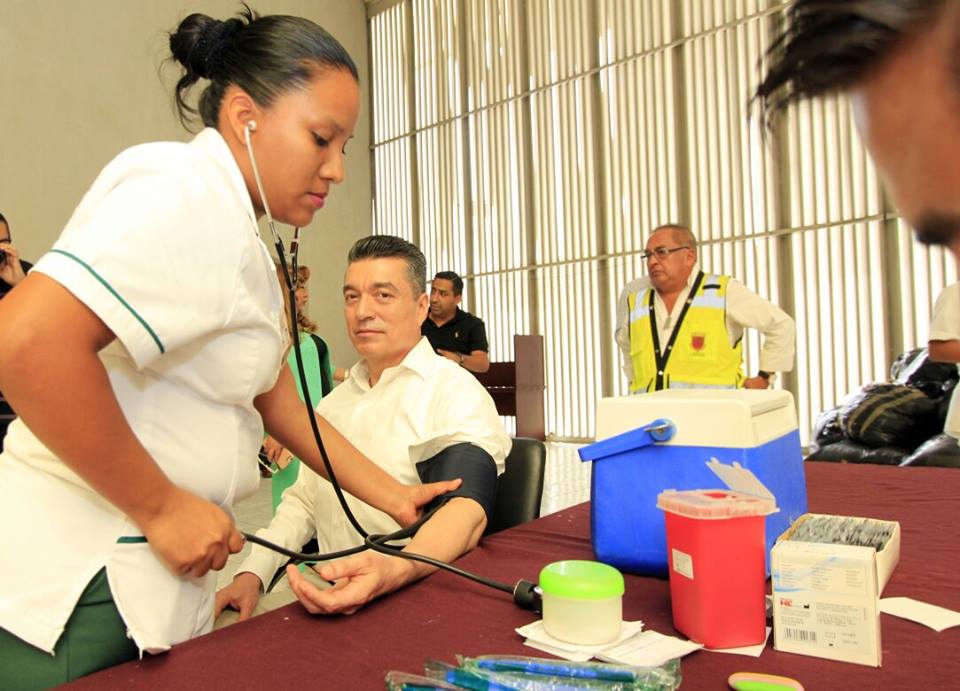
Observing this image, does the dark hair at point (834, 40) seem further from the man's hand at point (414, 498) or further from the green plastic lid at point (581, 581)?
the man's hand at point (414, 498)

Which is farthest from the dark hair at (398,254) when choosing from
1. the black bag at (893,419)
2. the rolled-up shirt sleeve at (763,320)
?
the black bag at (893,419)

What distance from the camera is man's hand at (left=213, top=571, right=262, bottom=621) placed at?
45.9 inches

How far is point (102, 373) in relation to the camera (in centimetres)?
68

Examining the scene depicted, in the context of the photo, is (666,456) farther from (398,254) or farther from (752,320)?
(752,320)

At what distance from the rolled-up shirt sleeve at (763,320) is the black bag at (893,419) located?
0.66m

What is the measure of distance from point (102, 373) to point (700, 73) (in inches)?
255

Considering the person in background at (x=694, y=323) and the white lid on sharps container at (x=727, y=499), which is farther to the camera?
the person in background at (x=694, y=323)

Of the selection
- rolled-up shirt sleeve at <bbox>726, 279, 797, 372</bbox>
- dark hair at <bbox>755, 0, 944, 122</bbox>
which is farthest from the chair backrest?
rolled-up shirt sleeve at <bbox>726, 279, 797, 372</bbox>

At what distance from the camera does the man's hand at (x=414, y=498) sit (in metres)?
1.18

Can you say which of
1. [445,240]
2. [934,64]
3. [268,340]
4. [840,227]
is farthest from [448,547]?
[445,240]

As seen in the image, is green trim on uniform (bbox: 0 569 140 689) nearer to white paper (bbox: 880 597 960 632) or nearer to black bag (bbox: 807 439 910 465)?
white paper (bbox: 880 597 960 632)

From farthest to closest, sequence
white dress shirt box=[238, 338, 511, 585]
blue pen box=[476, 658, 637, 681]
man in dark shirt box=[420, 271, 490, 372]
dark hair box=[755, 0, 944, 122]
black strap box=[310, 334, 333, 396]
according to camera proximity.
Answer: man in dark shirt box=[420, 271, 490, 372] → black strap box=[310, 334, 333, 396] → white dress shirt box=[238, 338, 511, 585] → blue pen box=[476, 658, 637, 681] → dark hair box=[755, 0, 944, 122]

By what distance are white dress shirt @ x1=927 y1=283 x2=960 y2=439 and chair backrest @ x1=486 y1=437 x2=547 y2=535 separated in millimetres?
1598

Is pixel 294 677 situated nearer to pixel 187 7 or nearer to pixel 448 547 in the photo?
pixel 448 547
